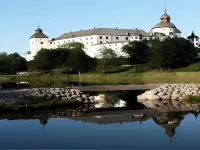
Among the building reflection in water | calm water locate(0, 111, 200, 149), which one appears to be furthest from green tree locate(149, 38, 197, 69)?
calm water locate(0, 111, 200, 149)

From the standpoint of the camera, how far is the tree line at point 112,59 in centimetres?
7431

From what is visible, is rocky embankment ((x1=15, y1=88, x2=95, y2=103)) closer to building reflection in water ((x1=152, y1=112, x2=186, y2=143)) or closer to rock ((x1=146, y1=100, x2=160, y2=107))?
rock ((x1=146, y1=100, x2=160, y2=107))

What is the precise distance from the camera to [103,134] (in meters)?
16.5

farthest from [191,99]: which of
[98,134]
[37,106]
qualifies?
[98,134]

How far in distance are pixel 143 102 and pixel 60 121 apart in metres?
10.0

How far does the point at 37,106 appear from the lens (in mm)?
23625

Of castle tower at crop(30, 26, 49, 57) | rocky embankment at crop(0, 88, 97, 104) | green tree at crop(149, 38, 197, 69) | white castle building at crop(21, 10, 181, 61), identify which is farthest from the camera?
castle tower at crop(30, 26, 49, 57)

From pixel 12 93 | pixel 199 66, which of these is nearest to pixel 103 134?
pixel 12 93

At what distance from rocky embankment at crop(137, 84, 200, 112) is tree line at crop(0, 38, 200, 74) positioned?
4165cm

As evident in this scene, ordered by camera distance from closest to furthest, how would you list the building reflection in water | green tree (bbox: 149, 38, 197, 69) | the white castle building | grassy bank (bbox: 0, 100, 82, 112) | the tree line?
the building reflection in water → grassy bank (bbox: 0, 100, 82, 112) → green tree (bbox: 149, 38, 197, 69) → the tree line → the white castle building

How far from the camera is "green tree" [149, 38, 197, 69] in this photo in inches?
2847

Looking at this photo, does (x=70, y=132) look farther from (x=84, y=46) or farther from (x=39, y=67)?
(x=84, y=46)

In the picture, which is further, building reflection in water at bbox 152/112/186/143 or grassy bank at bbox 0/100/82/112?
grassy bank at bbox 0/100/82/112

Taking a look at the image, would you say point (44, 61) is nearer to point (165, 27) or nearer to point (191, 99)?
point (165, 27)
